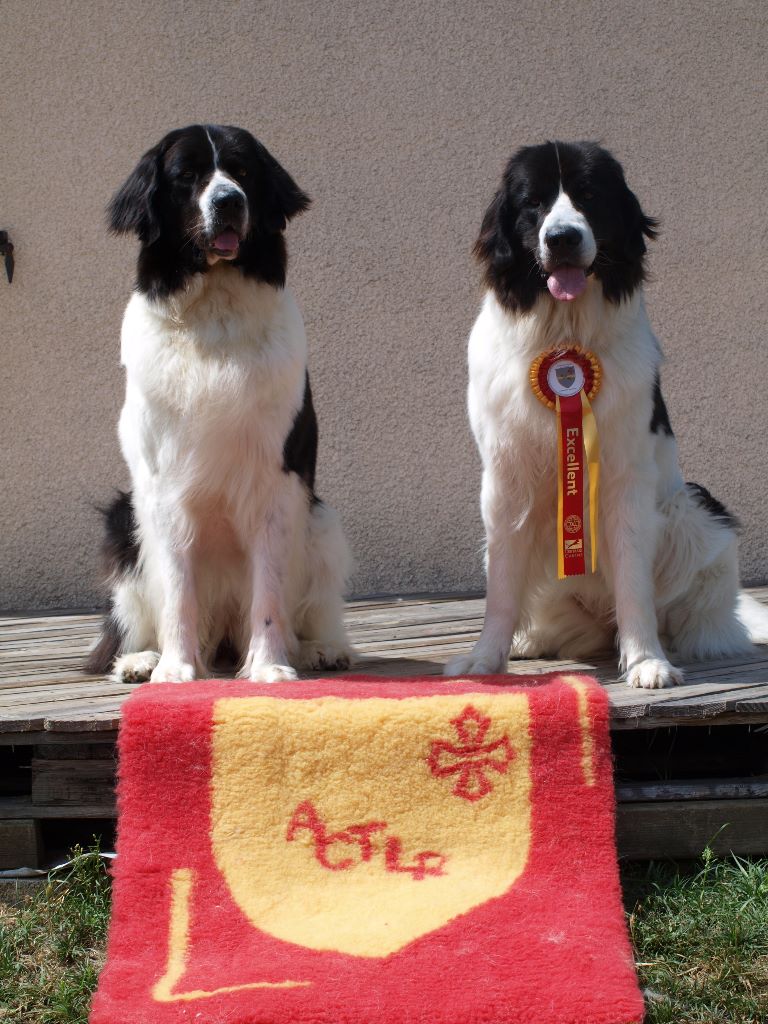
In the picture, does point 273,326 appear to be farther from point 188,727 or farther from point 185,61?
point 185,61

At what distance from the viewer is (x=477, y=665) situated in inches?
131

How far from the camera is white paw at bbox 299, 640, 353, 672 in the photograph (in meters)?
3.61

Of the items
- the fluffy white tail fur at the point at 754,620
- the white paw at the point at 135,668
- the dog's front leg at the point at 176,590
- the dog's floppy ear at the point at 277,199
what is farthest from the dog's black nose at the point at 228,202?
the fluffy white tail fur at the point at 754,620

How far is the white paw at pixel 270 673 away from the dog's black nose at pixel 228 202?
1.31 meters

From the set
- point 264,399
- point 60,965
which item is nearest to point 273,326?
point 264,399

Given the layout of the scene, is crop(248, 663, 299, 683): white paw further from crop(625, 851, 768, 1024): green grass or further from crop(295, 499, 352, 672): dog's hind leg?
crop(625, 851, 768, 1024): green grass

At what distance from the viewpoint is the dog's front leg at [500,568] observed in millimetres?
3361

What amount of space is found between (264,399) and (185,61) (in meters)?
3.00

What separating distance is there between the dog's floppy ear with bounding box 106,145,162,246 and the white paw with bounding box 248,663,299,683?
1279 millimetres

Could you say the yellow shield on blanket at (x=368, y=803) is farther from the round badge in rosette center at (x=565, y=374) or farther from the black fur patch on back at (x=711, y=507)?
the black fur patch on back at (x=711, y=507)

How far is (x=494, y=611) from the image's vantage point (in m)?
3.38

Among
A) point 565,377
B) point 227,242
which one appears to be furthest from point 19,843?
point 565,377

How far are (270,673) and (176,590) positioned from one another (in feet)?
1.24

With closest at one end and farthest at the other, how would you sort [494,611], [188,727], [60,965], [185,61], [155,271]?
1. [60,965]
2. [188,727]
3. [155,271]
4. [494,611]
5. [185,61]
